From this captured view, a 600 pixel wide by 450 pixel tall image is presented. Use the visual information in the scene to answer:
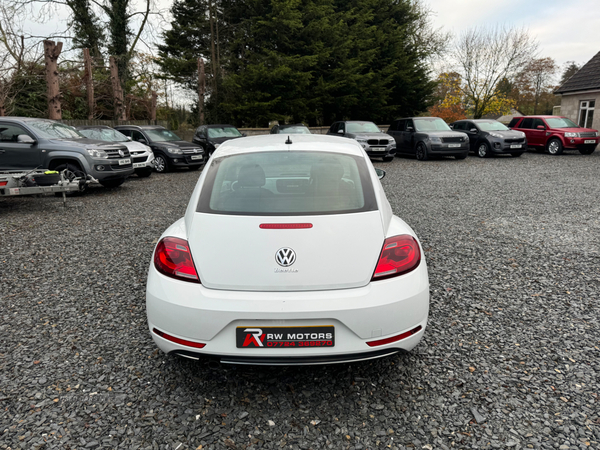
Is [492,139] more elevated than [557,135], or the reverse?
[557,135]

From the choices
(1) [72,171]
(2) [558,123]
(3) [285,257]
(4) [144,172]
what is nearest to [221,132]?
(4) [144,172]

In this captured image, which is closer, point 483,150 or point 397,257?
point 397,257

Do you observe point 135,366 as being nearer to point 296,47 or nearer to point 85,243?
point 85,243

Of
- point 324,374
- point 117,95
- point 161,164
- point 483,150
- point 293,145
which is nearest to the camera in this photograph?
point 324,374

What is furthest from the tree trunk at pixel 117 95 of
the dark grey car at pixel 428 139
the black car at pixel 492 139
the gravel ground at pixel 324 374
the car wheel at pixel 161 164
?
the gravel ground at pixel 324 374

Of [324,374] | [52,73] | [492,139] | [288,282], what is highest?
[52,73]

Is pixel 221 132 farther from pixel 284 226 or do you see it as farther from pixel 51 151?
pixel 284 226

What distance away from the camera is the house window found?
26.2 meters

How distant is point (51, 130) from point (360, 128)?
12192 mm

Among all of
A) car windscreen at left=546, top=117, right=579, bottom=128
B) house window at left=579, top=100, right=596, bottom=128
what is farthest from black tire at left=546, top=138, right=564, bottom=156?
house window at left=579, top=100, right=596, bottom=128

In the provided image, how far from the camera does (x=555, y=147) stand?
20.5 m

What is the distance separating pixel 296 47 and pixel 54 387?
26.1 metres

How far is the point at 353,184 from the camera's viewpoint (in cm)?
307

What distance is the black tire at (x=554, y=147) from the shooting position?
2036 centimetres
